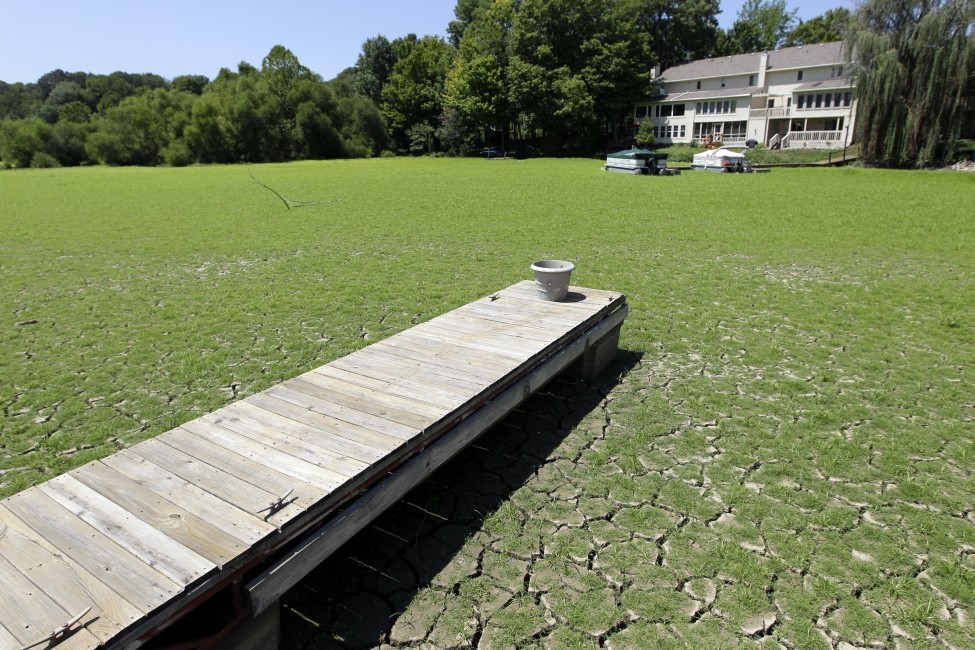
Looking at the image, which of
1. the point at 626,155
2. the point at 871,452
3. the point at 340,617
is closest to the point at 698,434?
the point at 871,452

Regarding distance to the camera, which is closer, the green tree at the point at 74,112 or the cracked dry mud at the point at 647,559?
the cracked dry mud at the point at 647,559

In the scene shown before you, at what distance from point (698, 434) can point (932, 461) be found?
175 cm

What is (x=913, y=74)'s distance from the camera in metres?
30.2

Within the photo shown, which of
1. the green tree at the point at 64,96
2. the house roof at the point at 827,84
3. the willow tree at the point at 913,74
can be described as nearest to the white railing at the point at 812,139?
the house roof at the point at 827,84

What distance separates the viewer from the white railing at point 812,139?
45.9 m

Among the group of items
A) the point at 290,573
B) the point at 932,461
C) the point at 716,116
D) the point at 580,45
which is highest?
the point at 580,45

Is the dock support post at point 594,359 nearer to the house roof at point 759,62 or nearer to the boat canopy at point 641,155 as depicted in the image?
the boat canopy at point 641,155

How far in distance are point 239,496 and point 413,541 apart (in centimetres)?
123

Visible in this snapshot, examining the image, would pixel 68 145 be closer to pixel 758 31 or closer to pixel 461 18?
pixel 461 18

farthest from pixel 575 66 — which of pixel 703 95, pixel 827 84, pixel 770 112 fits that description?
pixel 827 84

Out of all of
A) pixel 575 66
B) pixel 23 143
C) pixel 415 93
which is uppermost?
pixel 575 66

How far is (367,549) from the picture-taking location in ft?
12.2

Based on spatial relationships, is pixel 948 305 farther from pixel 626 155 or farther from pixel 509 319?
pixel 626 155

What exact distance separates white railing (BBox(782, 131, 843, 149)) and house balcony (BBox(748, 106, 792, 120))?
2585 millimetres
